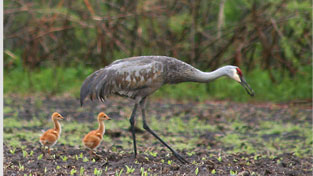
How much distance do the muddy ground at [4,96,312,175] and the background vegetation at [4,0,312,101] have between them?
2.62 ft

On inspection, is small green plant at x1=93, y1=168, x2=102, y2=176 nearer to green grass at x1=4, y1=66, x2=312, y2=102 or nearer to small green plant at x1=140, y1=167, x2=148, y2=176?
small green plant at x1=140, y1=167, x2=148, y2=176

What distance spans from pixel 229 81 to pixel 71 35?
3.95m

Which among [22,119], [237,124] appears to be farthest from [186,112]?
[22,119]

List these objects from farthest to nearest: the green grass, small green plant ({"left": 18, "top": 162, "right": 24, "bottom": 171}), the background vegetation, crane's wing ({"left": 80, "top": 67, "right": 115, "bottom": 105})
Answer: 1. the background vegetation
2. the green grass
3. crane's wing ({"left": 80, "top": 67, "right": 115, "bottom": 105})
4. small green plant ({"left": 18, "top": 162, "right": 24, "bottom": 171})

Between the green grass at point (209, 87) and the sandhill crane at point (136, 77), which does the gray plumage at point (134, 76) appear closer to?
the sandhill crane at point (136, 77)

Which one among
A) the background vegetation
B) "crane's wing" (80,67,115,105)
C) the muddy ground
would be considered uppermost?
the background vegetation

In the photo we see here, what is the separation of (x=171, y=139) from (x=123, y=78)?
7.07ft

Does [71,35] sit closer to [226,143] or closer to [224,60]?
[224,60]

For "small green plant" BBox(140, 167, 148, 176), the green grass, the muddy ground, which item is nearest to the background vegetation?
the green grass

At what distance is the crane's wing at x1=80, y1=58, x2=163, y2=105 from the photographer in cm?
593

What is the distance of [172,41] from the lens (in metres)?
12.8

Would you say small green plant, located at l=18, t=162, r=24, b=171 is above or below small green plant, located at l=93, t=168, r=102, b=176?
above

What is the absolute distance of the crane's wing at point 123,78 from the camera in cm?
593

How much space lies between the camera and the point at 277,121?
9.44 meters
